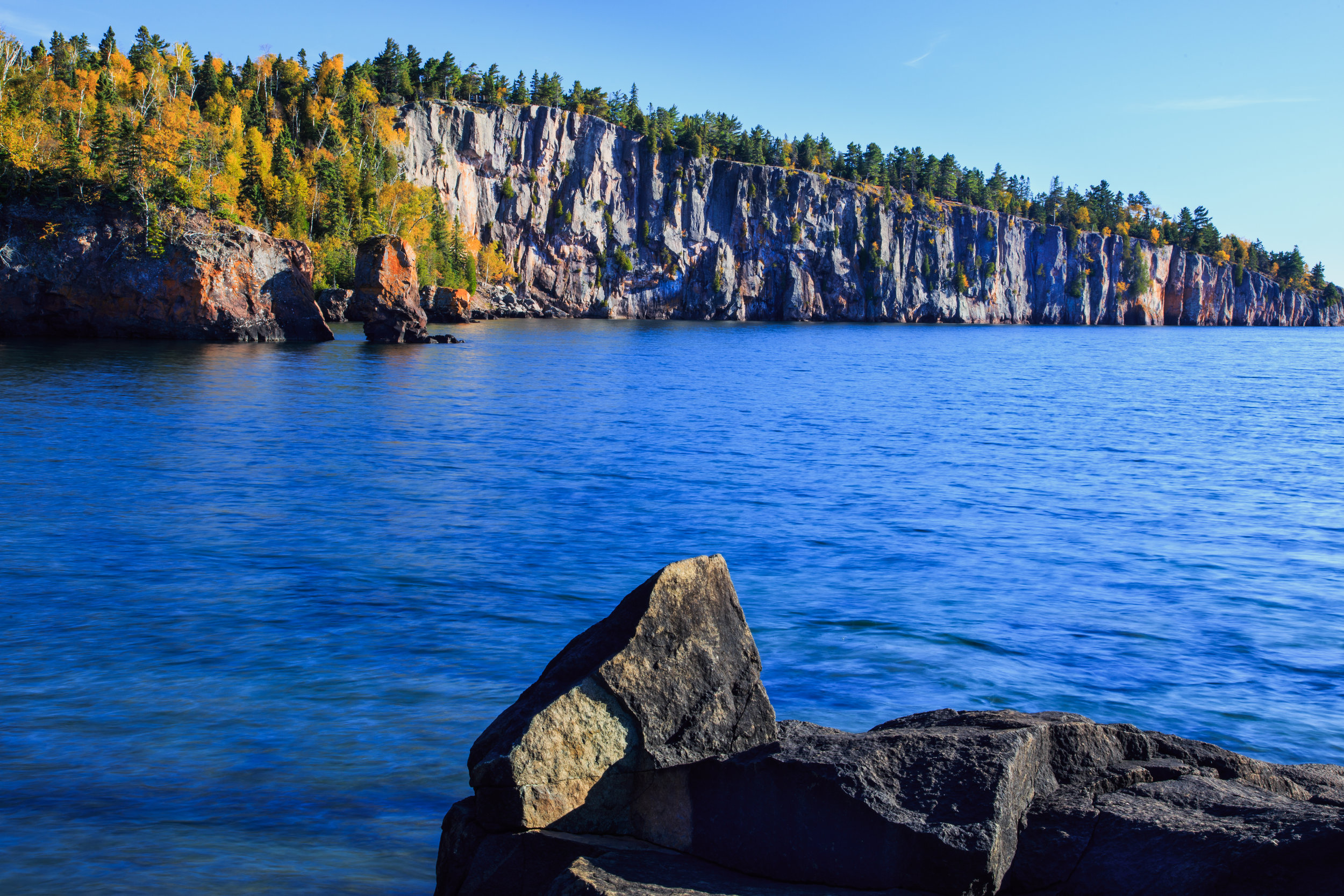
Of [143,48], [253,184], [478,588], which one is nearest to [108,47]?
[143,48]

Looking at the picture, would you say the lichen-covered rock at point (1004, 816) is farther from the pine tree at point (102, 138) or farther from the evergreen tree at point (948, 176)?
the evergreen tree at point (948, 176)

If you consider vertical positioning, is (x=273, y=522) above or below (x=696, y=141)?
below

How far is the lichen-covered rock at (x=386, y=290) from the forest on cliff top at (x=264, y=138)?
28.3 ft

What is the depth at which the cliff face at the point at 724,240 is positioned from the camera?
12875 cm

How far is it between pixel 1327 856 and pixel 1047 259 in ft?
669

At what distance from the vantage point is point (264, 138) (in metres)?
97.1

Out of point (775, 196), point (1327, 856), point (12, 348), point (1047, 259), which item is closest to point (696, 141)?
point (775, 196)

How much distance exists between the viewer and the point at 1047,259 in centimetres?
18850

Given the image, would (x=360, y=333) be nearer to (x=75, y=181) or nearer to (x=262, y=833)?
(x=75, y=181)

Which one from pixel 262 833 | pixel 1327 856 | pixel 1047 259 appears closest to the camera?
pixel 1327 856

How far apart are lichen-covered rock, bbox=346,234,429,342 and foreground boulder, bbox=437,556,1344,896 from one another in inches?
2334

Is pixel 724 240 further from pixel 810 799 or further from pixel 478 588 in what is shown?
pixel 810 799

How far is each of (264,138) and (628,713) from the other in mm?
107438

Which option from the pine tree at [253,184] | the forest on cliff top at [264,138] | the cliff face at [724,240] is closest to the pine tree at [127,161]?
the forest on cliff top at [264,138]
